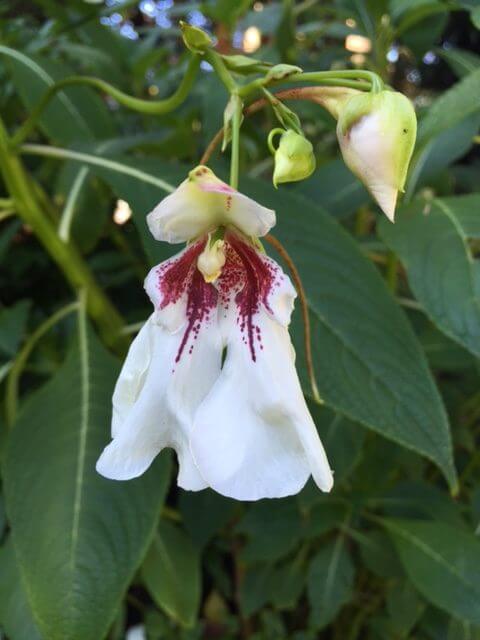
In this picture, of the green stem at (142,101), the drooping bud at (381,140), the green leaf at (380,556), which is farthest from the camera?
the green leaf at (380,556)

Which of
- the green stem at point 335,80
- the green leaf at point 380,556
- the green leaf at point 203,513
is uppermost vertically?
the green stem at point 335,80

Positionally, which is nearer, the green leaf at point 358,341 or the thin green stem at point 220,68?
the thin green stem at point 220,68

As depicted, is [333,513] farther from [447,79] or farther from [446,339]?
[447,79]

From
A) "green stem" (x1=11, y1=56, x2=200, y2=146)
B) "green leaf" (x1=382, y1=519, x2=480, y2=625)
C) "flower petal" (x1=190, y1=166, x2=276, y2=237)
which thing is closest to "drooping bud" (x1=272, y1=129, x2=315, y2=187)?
"flower petal" (x1=190, y1=166, x2=276, y2=237)

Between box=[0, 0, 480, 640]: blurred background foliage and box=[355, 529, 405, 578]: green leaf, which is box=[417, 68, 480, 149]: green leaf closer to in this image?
box=[0, 0, 480, 640]: blurred background foliage

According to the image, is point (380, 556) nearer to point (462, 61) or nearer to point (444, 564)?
point (444, 564)

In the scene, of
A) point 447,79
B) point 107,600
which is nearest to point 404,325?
point 107,600

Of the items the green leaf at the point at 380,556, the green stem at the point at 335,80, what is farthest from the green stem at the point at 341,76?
the green leaf at the point at 380,556

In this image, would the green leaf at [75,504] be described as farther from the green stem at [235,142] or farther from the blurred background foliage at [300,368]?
the green stem at [235,142]
